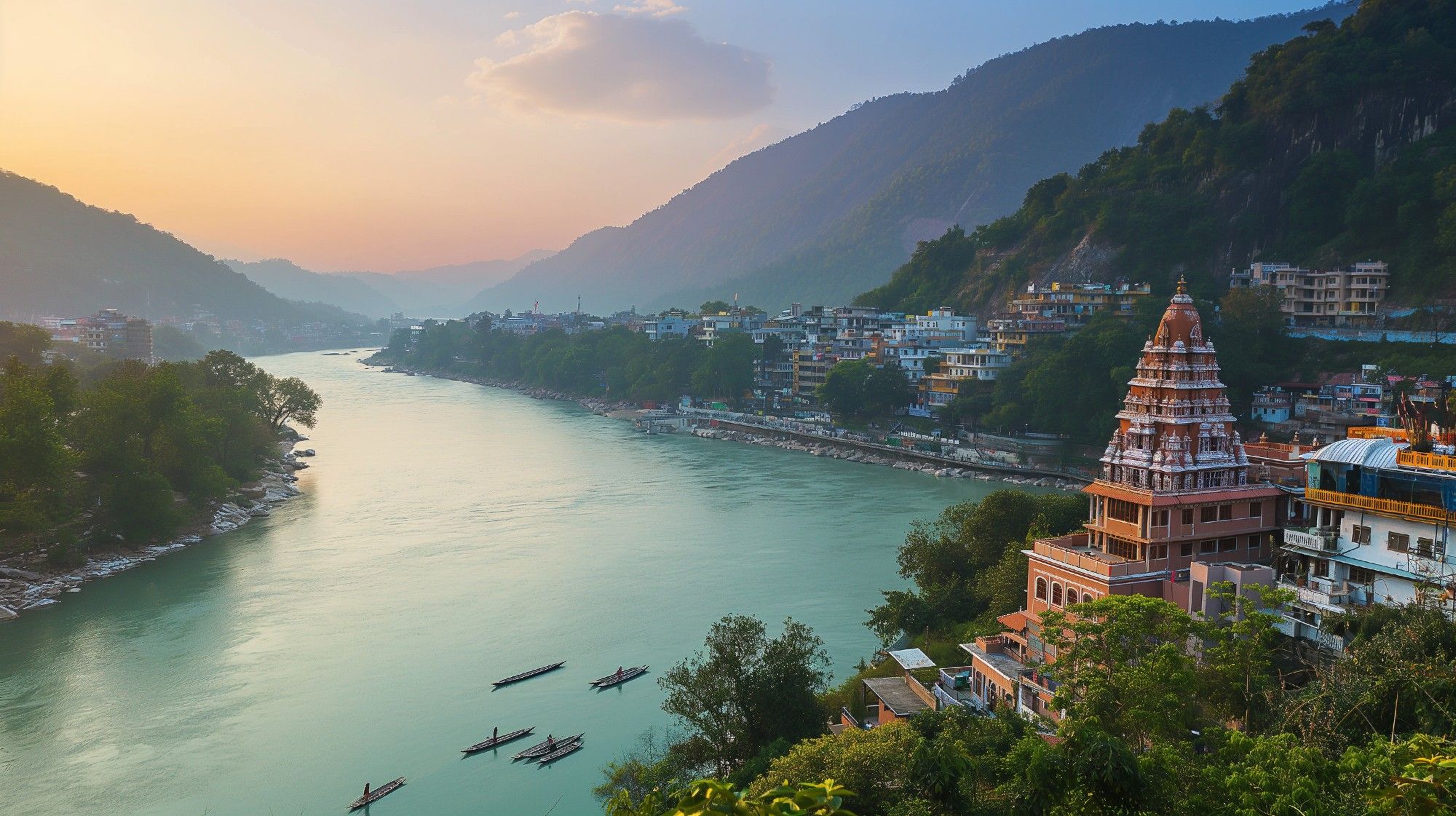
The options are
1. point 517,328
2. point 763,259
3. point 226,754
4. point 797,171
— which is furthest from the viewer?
point 797,171

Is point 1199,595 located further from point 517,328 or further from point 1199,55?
point 1199,55

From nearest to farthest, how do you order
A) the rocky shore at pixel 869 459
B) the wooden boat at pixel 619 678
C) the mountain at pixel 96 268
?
the wooden boat at pixel 619 678
the rocky shore at pixel 869 459
the mountain at pixel 96 268

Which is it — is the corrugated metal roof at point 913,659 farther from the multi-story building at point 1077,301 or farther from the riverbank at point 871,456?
the multi-story building at point 1077,301

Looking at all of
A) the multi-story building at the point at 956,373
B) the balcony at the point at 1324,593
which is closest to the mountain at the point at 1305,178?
the multi-story building at the point at 956,373

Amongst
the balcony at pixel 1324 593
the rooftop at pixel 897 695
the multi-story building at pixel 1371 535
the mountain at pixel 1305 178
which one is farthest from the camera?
the mountain at pixel 1305 178

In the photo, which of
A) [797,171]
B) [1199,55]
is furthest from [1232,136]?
[797,171]

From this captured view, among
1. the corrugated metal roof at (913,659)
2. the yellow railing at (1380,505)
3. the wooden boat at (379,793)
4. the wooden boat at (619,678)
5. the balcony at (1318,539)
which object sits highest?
the yellow railing at (1380,505)

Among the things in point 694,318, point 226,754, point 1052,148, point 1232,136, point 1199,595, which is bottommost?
point 226,754
